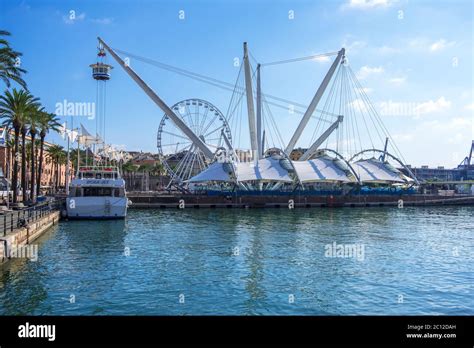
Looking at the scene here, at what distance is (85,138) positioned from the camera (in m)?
56.9

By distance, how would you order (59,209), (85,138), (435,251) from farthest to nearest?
1. (85,138)
2. (59,209)
3. (435,251)

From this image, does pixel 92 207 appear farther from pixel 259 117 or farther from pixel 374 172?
pixel 374 172

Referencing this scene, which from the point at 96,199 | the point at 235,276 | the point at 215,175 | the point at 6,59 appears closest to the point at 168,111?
the point at 215,175

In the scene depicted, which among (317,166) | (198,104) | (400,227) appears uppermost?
(198,104)

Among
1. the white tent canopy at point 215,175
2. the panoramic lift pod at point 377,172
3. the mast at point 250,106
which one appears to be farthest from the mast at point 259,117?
the panoramic lift pod at point 377,172

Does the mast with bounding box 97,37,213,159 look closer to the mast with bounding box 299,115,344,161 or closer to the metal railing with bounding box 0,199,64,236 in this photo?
the mast with bounding box 299,115,344,161

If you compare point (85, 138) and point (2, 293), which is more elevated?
point (85, 138)

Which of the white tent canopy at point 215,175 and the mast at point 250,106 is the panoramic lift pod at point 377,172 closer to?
the mast at point 250,106

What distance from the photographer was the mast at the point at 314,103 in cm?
8788

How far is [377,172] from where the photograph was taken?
294ft

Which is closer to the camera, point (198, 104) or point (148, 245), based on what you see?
point (148, 245)
